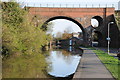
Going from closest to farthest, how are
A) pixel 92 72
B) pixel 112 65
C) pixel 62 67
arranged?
pixel 92 72
pixel 112 65
pixel 62 67

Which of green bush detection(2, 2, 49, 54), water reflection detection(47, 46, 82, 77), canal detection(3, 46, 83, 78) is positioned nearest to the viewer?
canal detection(3, 46, 83, 78)

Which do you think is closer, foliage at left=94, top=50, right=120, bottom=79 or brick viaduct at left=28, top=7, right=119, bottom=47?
foliage at left=94, top=50, right=120, bottom=79

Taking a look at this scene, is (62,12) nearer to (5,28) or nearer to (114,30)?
(114,30)

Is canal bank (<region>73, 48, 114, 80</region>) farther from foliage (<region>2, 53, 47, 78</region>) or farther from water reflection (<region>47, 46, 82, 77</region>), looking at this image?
foliage (<region>2, 53, 47, 78</region>)

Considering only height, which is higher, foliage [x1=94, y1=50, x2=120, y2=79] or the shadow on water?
foliage [x1=94, y1=50, x2=120, y2=79]

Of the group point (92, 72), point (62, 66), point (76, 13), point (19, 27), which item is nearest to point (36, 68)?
point (62, 66)

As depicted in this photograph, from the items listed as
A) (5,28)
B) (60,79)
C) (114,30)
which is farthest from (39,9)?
(60,79)

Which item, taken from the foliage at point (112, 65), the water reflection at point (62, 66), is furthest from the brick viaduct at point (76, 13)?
the foliage at point (112, 65)

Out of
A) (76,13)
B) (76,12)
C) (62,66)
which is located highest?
(76,12)

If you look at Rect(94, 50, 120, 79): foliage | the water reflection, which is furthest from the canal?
Rect(94, 50, 120, 79): foliage

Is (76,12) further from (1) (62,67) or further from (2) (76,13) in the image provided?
(1) (62,67)

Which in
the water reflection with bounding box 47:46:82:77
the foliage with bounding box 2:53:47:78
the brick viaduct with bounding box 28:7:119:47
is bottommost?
the water reflection with bounding box 47:46:82:77

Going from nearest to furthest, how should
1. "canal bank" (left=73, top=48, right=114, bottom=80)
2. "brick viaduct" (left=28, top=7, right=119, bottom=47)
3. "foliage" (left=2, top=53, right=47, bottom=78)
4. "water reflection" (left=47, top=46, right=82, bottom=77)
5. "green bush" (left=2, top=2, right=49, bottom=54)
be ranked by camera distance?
1. "canal bank" (left=73, top=48, right=114, bottom=80)
2. "foliage" (left=2, top=53, right=47, bottom=78)
3. "water reflection" (left=47, top=46, right=82, bottom=77)
4. "green bush" (left=2, top=2, right=49, bottom=54)
5. "brick viaduct" (left=28, top=7, right=119, bottom=47)

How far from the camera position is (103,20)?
164 feet
